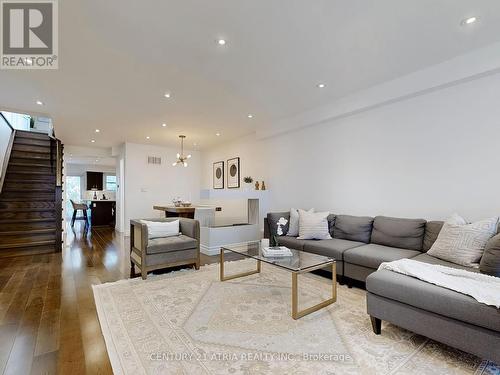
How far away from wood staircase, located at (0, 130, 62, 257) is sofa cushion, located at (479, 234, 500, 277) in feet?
21.5

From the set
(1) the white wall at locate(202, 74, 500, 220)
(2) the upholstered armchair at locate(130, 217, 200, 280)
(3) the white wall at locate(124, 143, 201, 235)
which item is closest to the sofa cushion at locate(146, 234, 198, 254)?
(2) the upholstered armchair at locate(130, 217, 200, 280)

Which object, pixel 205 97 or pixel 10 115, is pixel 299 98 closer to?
pixel 205 97

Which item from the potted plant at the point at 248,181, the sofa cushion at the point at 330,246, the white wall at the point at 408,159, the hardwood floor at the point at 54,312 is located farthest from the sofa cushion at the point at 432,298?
the potted plant at the point at 248,181

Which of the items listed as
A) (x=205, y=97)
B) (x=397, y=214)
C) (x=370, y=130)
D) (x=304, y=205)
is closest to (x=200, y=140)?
Result: (x=205, y=97)

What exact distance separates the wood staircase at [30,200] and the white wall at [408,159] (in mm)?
4929

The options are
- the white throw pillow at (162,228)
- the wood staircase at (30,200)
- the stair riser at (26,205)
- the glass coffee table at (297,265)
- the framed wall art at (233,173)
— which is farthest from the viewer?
the framed wall art at (233,173)

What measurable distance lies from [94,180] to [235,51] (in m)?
12.7

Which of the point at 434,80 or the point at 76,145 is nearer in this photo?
the point at 434,80

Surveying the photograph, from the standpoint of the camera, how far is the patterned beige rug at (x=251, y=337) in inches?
66.0

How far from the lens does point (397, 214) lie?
11.8ft

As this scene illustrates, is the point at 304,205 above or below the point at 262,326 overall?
above

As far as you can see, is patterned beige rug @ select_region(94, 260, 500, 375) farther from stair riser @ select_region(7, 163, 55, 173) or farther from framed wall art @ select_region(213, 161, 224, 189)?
framed wall art @ select_region(213, 161, 224, 189)

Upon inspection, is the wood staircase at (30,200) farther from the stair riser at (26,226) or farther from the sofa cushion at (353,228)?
the sofa cushion at (353,228)

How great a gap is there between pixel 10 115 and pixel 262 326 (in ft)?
26.4
